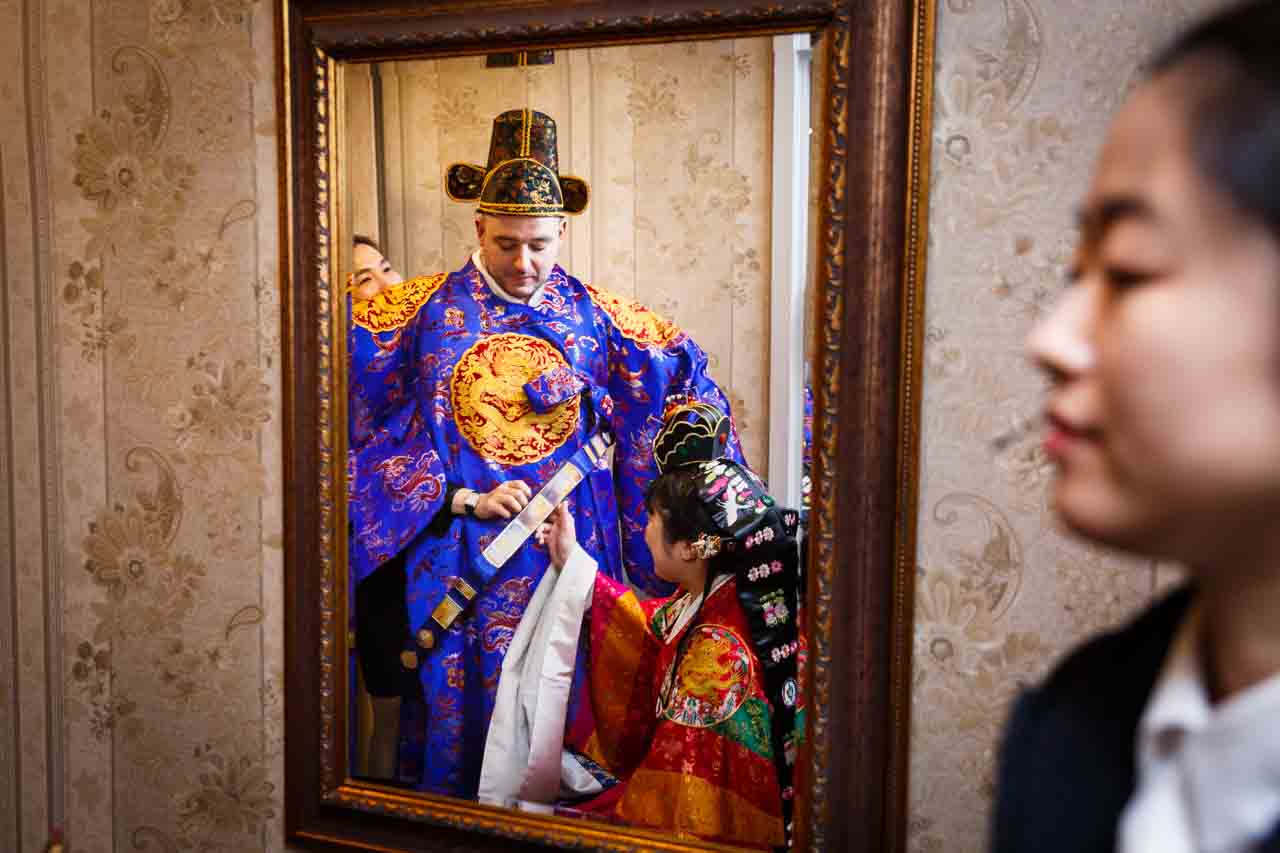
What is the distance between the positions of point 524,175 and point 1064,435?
38.9 inches

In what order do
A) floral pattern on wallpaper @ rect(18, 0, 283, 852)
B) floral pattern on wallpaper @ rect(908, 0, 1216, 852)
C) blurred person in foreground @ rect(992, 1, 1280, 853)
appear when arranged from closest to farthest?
blurred person in foreground @ rect(992, 1, 1280, 853)
floral pattern on wallpaper @ rect(908, 0, 1216, 852)
floral pattern on wallpaper @ rect(18, 0, 283, 852)

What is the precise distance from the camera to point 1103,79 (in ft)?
3.63

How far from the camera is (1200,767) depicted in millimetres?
393

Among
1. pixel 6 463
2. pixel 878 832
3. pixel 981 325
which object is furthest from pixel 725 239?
pixel 6 463

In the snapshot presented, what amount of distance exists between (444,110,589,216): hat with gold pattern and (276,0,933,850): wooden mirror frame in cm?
11

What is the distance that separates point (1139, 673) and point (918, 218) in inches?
31.3

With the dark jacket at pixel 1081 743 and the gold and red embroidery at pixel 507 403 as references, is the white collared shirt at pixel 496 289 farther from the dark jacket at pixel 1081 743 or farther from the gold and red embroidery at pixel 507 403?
the dark jacket at pixel 1081 743

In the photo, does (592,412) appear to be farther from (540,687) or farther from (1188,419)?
(1188,419)

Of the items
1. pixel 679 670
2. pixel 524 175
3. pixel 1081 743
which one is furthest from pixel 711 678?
pixel 1081 743

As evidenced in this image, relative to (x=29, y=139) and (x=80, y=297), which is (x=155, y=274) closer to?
(x=80, y=297)

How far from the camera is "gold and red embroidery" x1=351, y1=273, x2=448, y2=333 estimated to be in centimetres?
133

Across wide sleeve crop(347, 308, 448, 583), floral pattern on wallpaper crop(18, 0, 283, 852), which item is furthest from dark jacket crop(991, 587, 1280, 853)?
floral pattern on wallpaper crop(18, 0, 283, 852)

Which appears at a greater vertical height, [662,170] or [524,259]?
[662,170]

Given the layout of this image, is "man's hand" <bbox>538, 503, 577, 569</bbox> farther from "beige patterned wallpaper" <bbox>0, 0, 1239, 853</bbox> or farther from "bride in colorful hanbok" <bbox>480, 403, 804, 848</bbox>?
"beige patterned wallpaper" <bbox>0, 0, 1239, 853</bbox>
